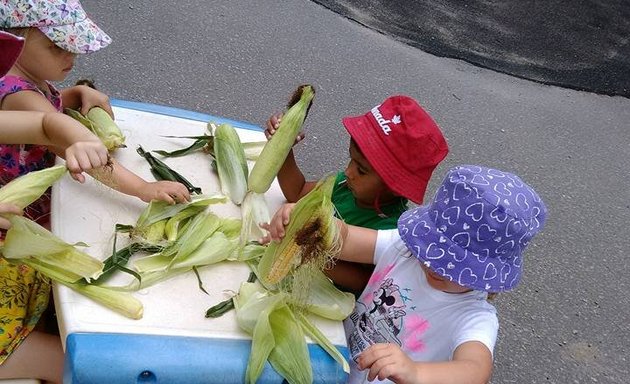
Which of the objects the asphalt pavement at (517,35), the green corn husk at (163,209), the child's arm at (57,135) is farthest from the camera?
the asphalt pavement at (517,35)

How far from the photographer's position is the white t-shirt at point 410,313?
170 centimetres

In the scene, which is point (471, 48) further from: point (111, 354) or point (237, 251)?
point (111, 354)

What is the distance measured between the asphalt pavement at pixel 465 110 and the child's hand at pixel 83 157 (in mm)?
1925

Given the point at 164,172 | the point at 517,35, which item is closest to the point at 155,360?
the point at 164,172

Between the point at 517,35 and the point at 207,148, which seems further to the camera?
the point at 517,35

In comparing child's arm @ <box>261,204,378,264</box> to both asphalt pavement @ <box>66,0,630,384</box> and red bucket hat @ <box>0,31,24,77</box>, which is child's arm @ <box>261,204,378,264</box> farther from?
asphalt pavement @ <box>66,0,630,384</box>

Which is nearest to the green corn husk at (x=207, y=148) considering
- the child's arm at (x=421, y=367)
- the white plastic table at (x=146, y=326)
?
the white plastic table at (x=146, y=326)

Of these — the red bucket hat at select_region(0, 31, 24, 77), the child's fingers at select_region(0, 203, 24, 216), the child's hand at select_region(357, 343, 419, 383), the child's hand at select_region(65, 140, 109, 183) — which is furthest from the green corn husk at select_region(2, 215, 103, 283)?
the child's hand at select_region(357, 343, 419, 383)

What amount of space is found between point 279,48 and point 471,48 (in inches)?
78.6

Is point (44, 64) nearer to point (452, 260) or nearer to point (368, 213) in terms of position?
point (368, 213)

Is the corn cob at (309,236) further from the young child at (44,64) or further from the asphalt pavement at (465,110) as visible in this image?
the asphalt pavement at (465,110)

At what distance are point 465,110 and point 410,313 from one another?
325 centimetres

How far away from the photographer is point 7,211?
150 cm

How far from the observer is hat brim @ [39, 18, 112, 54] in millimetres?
1881
